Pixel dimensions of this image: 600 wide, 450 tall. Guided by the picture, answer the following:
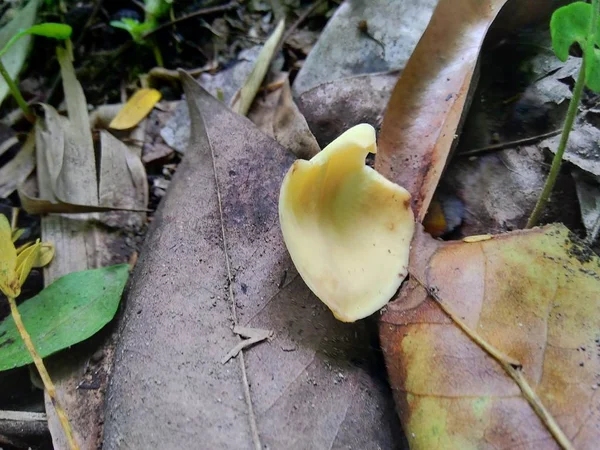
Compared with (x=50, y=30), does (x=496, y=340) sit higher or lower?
lower

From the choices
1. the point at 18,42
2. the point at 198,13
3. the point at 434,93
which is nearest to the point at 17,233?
the point at 18,42

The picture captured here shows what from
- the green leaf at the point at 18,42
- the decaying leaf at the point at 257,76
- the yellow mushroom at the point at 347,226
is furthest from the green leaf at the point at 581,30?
the green leaf at the point at 18,42

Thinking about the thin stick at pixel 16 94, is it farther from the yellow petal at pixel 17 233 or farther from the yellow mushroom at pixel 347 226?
the yellow mushroom at pixel 347 226

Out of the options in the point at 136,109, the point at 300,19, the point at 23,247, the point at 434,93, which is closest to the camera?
the point at 434,93

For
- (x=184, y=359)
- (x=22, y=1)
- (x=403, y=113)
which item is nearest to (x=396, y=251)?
(x=403, y=113)

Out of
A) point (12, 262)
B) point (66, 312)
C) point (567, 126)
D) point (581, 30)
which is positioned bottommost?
point (66, 312)

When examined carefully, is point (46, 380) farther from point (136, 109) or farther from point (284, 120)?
point (136, 109)

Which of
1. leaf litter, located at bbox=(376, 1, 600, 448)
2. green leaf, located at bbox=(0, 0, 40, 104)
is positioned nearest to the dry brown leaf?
leaf litter, located at bbox=(376, 1, 600, 448)
